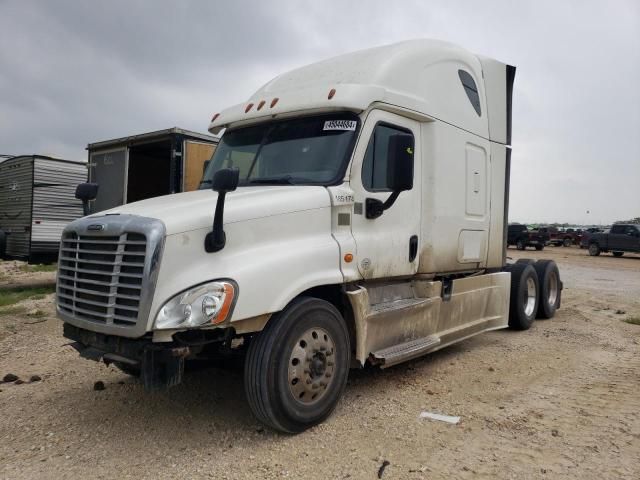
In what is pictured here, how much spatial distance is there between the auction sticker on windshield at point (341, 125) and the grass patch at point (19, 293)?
7897 mm

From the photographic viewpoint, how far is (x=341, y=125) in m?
4.78

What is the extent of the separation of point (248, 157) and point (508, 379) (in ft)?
11.7

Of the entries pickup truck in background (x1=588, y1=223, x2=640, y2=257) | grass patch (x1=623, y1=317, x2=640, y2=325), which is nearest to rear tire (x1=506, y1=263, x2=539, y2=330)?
grass patch (x1=623, y1=317, x2=640, y2=325)

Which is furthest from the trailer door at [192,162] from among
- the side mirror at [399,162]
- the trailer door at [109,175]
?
the side mirror at [399,162]

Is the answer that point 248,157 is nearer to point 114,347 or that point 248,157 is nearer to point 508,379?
point 114,347

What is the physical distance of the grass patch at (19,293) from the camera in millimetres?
10094

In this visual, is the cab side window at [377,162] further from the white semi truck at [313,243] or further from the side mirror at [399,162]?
the side mirror at [399,162]

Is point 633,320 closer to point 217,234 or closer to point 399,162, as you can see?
point 399,162

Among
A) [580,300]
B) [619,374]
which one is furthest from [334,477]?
[580,300]

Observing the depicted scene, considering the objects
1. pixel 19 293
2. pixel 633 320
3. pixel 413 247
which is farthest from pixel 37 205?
pixel 633 320

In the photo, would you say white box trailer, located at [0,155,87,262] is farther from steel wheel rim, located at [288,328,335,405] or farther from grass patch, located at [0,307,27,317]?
steel wheel rim, located at [288,328,335,405]

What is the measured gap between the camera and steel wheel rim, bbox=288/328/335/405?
4086 millimetres

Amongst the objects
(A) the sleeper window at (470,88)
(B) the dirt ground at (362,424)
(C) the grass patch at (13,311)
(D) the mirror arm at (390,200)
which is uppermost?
(A) the sleeper window at (470,88)

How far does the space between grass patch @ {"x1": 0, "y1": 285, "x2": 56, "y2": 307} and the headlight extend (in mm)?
7763
